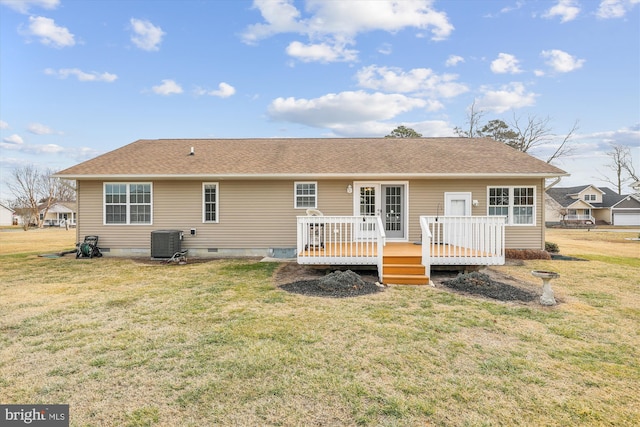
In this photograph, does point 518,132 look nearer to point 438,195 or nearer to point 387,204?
point 438,195

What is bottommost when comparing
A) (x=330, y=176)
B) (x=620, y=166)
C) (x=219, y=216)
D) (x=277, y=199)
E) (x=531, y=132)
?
(x=219, y=216)

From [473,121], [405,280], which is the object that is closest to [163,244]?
[405,280]

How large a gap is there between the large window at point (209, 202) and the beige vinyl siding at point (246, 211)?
0.48ft

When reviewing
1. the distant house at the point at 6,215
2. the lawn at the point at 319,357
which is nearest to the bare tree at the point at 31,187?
the distant house at the point at 6,215

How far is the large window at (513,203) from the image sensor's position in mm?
10477

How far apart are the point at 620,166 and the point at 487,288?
50.7 meters

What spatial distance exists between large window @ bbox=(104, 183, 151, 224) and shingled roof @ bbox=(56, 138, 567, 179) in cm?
73

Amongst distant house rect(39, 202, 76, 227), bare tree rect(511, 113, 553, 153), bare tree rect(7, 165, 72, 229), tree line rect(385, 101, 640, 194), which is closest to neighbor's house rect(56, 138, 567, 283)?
tree line rect(385, 101, 640, 194)

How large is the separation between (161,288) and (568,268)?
10819 mm

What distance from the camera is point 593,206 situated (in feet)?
133

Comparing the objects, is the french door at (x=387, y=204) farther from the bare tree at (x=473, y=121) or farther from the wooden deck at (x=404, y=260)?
the bare tree at (x=473, y=121)

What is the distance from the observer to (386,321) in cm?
463

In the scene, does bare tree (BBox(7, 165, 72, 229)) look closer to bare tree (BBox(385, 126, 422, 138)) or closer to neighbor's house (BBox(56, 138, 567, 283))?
neighbor's house (BBox(56, 138, 567, 283))

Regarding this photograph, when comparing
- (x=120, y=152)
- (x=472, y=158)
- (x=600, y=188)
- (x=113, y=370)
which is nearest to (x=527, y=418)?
(x=113, y=370)
